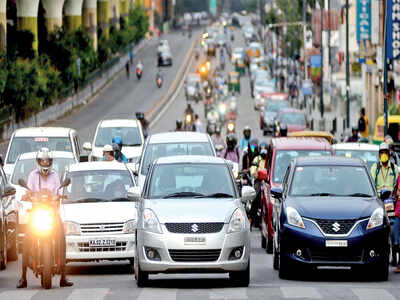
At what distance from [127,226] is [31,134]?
38.1 feet

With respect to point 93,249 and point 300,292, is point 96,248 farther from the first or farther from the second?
point 300,292

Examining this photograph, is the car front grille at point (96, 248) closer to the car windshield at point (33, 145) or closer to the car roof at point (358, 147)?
the car roof at point (358, 147)

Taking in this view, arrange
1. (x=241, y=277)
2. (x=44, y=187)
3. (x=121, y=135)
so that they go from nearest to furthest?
(x=241, y=277)
(x=44, y=187)
(x=121, y=135)

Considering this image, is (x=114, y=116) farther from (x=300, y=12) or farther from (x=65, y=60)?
(x=300, y=12)

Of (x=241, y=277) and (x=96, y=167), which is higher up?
(x=96, y=167)

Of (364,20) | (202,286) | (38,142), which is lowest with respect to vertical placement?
(202,286)

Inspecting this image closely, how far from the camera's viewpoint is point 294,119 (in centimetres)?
6512

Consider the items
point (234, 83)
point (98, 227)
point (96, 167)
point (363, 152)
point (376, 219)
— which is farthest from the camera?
point (234, 83)

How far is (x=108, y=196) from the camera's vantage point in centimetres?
2075

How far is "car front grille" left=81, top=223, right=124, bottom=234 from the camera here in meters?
19.6

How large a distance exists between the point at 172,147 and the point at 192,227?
1058 cm

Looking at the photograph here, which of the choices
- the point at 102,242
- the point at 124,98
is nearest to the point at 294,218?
the point at 102,242

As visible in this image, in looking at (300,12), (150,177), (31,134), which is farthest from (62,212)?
(300,12)

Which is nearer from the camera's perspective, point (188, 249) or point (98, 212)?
point (188, 249)
